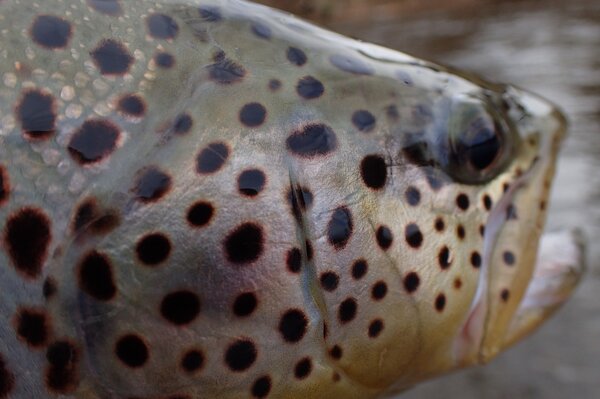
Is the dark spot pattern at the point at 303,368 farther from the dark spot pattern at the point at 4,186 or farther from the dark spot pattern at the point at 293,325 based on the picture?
the dark spot pattern at the point at 4,186

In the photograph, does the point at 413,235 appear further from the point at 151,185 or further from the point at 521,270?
the point at 151,185

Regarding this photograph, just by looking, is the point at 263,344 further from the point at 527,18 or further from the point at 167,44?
the point at 527,18

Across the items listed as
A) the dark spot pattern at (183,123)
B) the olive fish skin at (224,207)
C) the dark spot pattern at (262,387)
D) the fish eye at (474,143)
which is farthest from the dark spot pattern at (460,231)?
the dark spot pattern at (183,123)

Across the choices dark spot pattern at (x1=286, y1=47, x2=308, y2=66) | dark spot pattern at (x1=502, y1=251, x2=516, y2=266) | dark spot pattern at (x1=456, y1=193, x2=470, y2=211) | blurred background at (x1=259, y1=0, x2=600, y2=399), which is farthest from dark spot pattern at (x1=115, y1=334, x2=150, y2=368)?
blurred background at (x1=259, y1=0, x2=600, y2=399)

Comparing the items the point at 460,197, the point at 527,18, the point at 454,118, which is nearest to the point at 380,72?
the point at 454,118

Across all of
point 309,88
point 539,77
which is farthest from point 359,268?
point 539,77

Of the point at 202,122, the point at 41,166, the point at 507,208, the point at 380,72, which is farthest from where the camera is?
the point at 507,208
